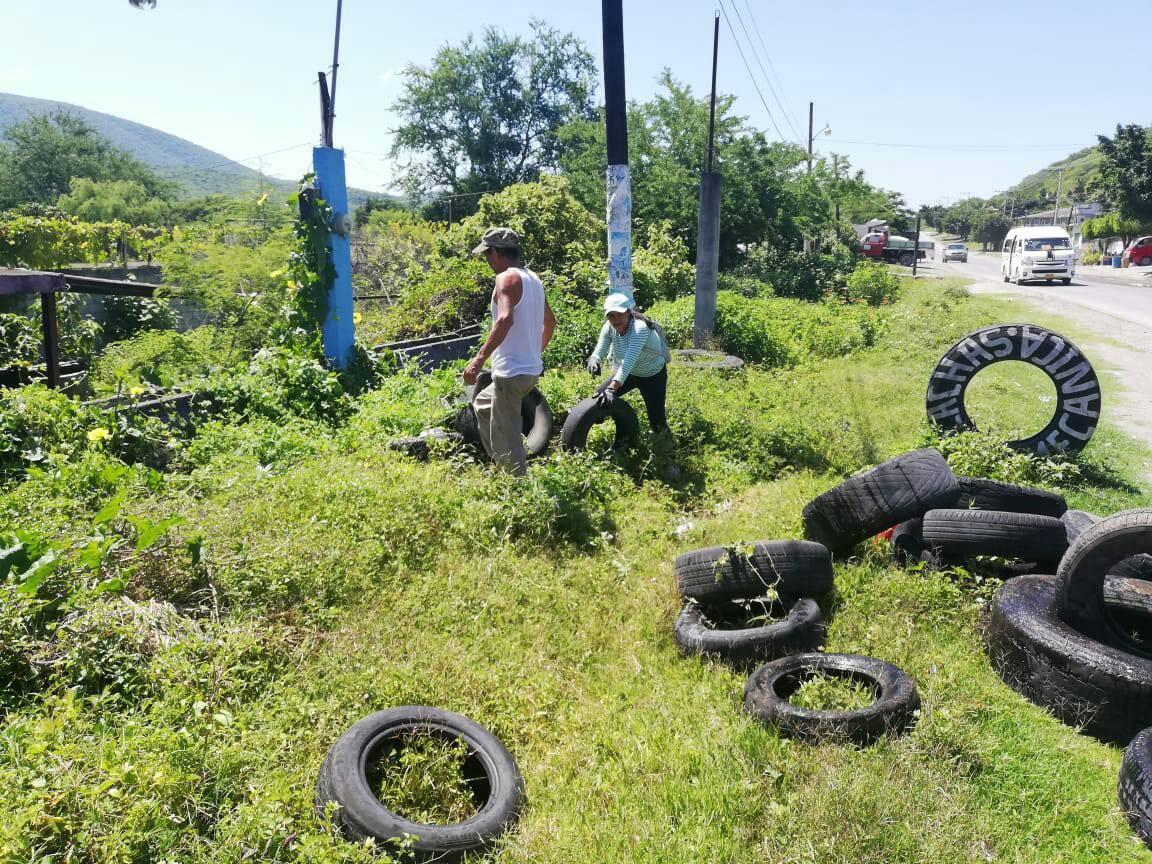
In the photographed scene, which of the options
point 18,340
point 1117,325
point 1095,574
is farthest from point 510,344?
point 1117,325

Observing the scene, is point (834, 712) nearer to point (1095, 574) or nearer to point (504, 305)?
point (1095, 574)

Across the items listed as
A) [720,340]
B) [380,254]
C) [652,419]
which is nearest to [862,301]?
[720,340]

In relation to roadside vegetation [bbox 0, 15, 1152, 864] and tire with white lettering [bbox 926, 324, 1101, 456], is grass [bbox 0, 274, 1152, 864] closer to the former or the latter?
roadside vegetation [bbox 0, 15, 1152, 864]

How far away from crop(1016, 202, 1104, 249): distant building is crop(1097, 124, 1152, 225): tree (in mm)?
12752

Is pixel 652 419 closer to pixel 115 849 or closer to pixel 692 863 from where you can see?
pixel 692 863

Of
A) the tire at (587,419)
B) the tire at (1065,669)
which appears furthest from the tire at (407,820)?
the tire at (587,419)

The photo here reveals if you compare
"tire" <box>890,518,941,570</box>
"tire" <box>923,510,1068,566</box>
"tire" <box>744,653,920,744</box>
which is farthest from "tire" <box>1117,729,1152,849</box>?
"tire" <box>890,518,941,570</box>

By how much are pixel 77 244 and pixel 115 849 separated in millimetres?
23451

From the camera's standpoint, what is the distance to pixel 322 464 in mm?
6078

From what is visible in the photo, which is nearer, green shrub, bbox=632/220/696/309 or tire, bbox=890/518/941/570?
tire, bbox=890/518/941/570

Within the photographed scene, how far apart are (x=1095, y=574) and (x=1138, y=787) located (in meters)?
1.23

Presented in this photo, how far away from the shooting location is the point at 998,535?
4680mm

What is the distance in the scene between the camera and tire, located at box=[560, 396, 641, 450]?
686cm

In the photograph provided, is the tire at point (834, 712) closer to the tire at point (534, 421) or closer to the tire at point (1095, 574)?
the tire at point (1095, 574)
